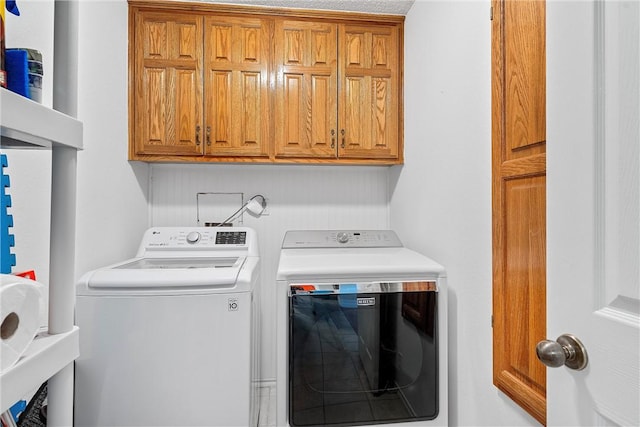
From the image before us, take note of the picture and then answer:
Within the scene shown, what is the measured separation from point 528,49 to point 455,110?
0.48 metres

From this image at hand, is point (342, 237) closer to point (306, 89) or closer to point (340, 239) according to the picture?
point (340, 239)

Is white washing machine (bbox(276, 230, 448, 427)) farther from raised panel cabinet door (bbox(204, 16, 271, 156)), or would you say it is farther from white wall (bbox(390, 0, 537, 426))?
raised panel cabinet door (bbox(204, 16, 271, 156))

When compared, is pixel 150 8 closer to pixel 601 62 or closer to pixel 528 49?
pixel 528 49

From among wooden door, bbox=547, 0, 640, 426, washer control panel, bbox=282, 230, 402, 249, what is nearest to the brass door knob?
wooden door, bbox=547, 0, 640, 426

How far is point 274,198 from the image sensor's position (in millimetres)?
2305

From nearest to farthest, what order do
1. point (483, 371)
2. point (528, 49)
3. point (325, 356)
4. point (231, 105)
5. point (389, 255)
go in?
point (528, 49) → point (483, 371) → point (325, 356) → point (389, 255) → point (231, 105)

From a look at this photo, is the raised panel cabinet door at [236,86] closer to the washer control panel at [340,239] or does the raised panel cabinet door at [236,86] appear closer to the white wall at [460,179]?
the washer control panel at [340,239]

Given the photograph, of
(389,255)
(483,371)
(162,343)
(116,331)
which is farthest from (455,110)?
(116,331)

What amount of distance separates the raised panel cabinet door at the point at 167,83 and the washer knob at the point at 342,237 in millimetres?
1019

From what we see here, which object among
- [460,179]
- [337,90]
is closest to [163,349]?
[460,179]

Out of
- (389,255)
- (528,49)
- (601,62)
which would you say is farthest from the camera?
(389,255)

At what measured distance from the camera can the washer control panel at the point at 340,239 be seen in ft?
6.88

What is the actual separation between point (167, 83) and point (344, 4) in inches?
45.5

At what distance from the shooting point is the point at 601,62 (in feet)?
1.80
